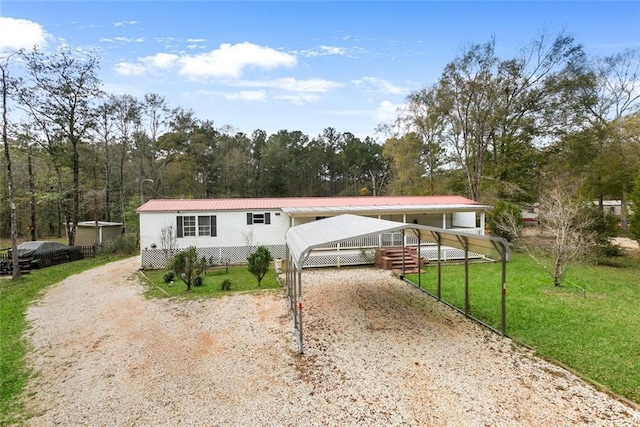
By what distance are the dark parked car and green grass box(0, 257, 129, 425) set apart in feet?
1.87

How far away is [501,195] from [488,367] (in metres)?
20.8

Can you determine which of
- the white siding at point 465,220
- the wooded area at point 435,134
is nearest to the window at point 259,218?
the wooded area at point 435,134

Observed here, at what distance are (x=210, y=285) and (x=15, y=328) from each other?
16.2 ft

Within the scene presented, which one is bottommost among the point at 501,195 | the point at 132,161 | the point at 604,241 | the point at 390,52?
the point at 604,241

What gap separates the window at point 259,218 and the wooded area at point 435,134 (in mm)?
9458

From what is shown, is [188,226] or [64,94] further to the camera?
[64,94]

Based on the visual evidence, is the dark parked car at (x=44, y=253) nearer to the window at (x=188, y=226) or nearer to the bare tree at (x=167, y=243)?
the bare tree at (x=167, y=243)

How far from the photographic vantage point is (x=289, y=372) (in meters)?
5.19

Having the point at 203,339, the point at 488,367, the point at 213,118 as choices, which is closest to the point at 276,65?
the point at 203,339

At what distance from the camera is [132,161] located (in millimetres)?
27953

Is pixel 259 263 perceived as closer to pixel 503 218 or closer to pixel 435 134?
pixel 503 218

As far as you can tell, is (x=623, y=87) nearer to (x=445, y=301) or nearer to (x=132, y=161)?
(x=445, y=301)

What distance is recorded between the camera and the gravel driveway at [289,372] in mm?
4074

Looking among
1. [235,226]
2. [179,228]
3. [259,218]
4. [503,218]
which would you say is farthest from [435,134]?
[179,228]
